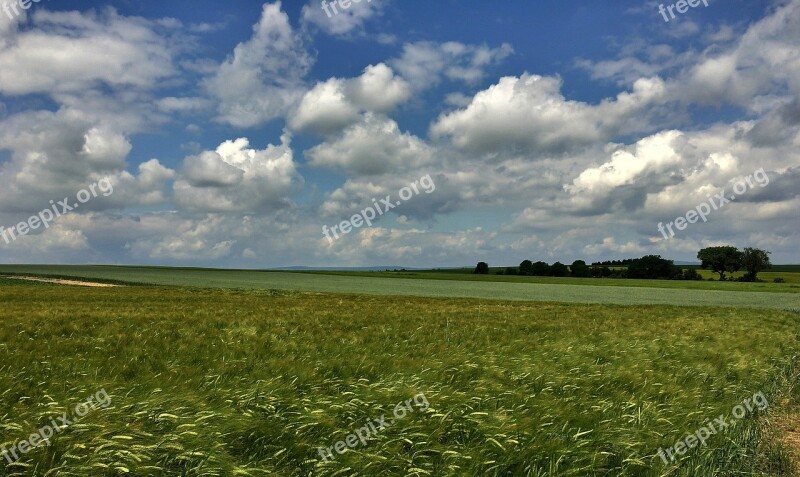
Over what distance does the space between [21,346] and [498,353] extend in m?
10.1

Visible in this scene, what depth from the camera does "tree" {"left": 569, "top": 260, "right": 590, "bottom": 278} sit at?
146m

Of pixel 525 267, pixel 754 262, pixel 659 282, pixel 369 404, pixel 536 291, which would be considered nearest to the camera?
pixel 369 404

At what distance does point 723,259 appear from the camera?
14375 cm

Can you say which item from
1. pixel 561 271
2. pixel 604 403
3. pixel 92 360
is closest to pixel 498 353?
pixel 604 403

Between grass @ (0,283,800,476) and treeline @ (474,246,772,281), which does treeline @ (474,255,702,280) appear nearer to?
treeline @ (474,246,772,281)

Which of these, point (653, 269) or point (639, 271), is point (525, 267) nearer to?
point (639, 271)

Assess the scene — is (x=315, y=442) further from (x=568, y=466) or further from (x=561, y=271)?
(x=561, y=271)

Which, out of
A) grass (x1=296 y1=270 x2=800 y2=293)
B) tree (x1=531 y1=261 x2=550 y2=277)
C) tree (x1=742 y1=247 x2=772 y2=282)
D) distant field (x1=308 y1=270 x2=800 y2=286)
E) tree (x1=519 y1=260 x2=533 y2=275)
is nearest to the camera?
grass (x1=296 y1=270 x2=800 y2=293)

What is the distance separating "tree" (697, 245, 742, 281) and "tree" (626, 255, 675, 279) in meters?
10.9

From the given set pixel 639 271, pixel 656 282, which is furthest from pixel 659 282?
pixel 639 271

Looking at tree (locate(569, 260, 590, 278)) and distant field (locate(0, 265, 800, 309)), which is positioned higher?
tree (locate(569, 260, 590, 278))

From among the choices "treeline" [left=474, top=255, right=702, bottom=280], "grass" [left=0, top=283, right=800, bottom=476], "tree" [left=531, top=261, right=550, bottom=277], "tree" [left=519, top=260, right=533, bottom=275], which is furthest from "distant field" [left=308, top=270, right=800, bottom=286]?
"grass" [left=0, top=283, right=800, bottom=476]

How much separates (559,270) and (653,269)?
85.6ft

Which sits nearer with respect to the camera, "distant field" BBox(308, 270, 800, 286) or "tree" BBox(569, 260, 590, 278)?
"distant field" BBox(308, 270, 800, 286)
